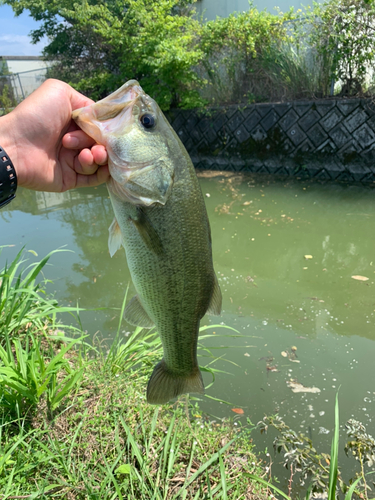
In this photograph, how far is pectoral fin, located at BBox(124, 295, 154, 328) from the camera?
1591mm

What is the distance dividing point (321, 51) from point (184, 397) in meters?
8.32

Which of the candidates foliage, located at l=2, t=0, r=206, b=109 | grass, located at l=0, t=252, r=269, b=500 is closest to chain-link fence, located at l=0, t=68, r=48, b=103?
foliage, located at l=2, t=0, r=206, b=109

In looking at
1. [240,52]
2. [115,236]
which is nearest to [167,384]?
[115,236]

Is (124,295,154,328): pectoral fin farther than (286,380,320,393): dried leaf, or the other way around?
(286,380,320,393): dried leaf

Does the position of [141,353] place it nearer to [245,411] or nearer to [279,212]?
[245,411]

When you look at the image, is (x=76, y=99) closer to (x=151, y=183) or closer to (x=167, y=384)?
(x=151, y=183)

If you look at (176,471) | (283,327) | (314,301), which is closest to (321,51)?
(314,301)

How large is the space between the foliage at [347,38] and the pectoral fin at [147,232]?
7887 millimetres

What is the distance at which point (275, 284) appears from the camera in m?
4.20

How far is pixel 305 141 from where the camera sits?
8.30 m

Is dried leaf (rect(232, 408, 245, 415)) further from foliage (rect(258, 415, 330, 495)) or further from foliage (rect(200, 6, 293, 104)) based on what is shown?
foliage (rect(200, 6, 293, 104))

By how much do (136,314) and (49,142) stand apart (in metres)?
0.96

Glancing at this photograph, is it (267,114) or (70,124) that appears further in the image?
(267,114)

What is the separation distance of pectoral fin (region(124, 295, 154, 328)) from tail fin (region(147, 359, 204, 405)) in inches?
7.9
